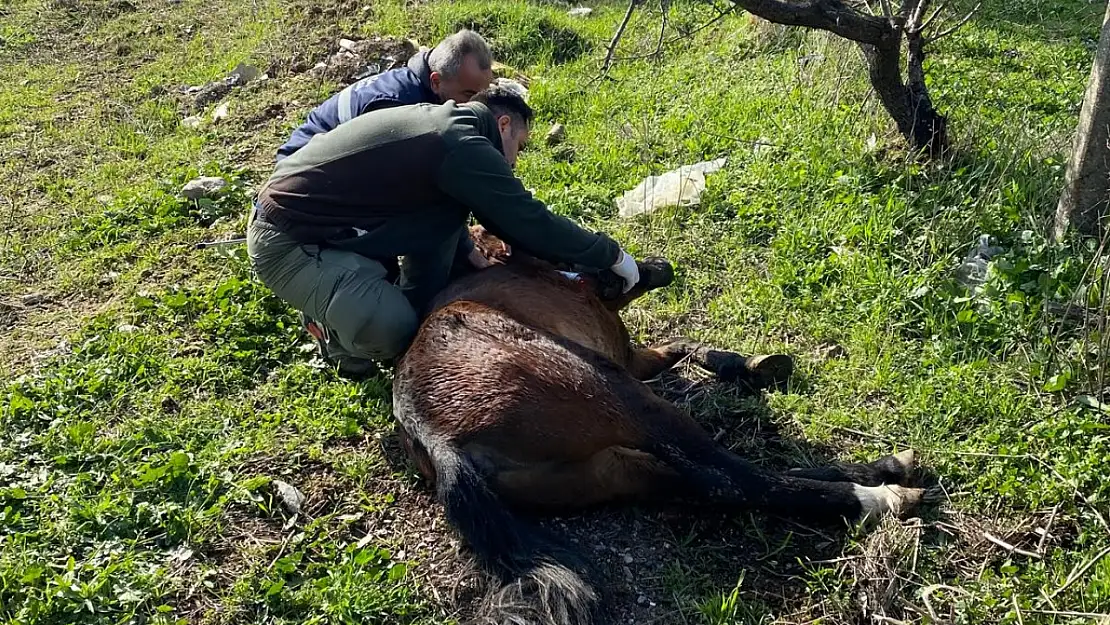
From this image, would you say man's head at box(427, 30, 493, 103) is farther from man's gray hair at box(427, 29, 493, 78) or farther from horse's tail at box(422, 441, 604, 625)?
horse's tail at box(422, 441, 604, 625)

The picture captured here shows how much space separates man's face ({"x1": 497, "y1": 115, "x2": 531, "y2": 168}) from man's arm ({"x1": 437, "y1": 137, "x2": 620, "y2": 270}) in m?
0.50

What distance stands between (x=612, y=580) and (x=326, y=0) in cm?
781

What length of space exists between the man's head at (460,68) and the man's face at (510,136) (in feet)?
2.12

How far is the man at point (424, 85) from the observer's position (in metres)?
4.65

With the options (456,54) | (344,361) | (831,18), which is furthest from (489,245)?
(831,18)

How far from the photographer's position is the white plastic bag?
5.43 m

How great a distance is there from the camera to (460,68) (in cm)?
468

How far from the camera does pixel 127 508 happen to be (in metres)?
3.34

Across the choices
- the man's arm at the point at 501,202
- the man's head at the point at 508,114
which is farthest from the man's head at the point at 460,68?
the man's arm at the point at 501,202

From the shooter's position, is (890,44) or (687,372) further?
(890,44)

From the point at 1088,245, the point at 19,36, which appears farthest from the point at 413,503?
the point at 19,36

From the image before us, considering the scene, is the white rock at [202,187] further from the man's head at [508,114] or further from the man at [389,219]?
the man's head at [508,114]

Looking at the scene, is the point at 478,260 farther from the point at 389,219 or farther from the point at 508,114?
the point at 508,114

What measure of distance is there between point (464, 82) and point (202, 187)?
232 centimetres
